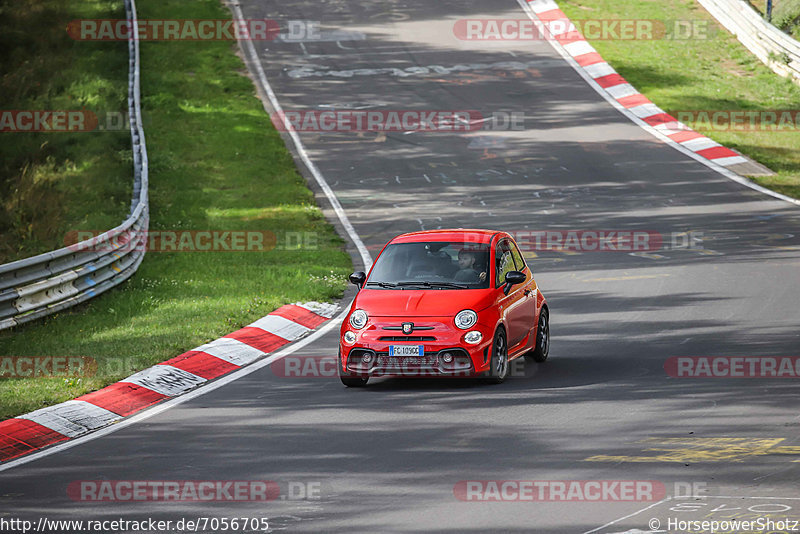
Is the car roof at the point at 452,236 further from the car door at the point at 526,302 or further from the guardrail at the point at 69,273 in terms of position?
the guardrail at the point at 69,273

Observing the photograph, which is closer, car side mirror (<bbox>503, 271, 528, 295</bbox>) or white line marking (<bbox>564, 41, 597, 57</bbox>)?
car side mirror (<bbox>503, 271, 528, 295</bbox>)

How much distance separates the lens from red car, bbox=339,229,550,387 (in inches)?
458

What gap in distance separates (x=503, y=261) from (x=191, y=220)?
38.1ft

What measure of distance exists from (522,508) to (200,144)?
23.8 metres

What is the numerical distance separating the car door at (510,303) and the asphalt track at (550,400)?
496 millimetres

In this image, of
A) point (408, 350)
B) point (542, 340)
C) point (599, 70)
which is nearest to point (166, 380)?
point (408, 350)

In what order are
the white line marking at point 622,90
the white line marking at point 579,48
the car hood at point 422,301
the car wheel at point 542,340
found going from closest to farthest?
1. the car hood at point 422,301
2. the car wheel at point 542,340
3. the white line marking at point 622,90
4. the white line marking at point 579,48

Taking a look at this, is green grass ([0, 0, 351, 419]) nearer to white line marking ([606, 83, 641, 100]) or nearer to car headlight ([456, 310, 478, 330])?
car headlight ([456, 310, 478, 330])

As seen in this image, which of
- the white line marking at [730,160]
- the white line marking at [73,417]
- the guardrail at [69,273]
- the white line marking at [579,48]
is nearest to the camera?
the white line marking at [73,417]

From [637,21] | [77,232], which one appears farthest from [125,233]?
[637,21]

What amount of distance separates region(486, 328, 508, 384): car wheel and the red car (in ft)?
0.04

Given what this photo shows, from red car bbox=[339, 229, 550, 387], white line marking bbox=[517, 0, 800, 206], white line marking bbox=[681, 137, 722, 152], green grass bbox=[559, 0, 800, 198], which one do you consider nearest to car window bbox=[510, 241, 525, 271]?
red car bbox=[339, 229, 550, 387]

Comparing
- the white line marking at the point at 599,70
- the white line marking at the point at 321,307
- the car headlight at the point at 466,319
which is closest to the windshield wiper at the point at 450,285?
the car headlight at the point at 466,319

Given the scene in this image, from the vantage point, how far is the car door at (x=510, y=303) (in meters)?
12.3
